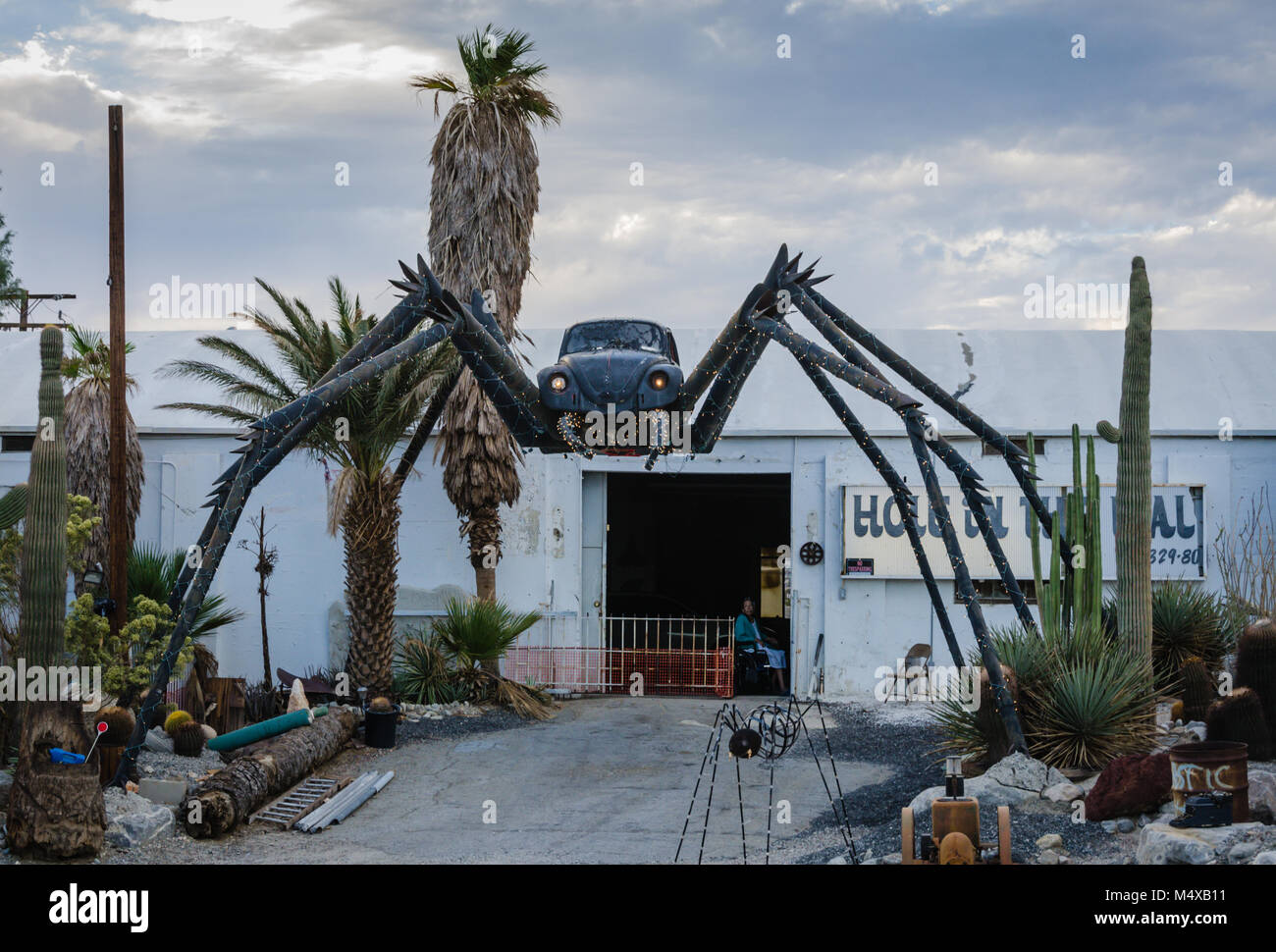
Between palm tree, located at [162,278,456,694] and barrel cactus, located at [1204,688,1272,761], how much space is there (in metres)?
11.1

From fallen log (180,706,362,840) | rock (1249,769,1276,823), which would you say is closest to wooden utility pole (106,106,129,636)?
fallen log (180,706,362,840)

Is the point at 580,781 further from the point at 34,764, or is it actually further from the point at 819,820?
the point at 34,764

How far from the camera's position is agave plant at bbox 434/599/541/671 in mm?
18688

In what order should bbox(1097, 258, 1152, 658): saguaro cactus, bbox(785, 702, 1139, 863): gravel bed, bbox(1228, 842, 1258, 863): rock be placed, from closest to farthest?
bbox(1228, 842, 1258, 863): rock
bbox(785, 702, 1139, 863): gravel bed
bbox(1097, 258, 1152, 658): saguaro cactus

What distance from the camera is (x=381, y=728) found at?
15.9m

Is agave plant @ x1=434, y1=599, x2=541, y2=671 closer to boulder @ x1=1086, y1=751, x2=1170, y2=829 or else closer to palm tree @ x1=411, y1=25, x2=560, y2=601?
palm tree @ x1=411, y1=25, x2=560, y2=601

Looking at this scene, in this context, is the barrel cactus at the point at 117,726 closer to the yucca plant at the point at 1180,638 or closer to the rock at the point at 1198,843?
the rock at the point at 1198,843

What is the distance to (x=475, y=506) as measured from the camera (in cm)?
1962

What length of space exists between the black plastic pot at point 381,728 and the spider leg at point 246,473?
5.01 metres

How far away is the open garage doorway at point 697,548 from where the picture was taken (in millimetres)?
28184

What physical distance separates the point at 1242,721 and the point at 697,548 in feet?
74.4

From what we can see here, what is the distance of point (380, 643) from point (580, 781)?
5273mm

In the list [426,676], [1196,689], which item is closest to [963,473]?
[1196,689]

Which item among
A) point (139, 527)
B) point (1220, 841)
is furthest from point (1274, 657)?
point (139, 527)
